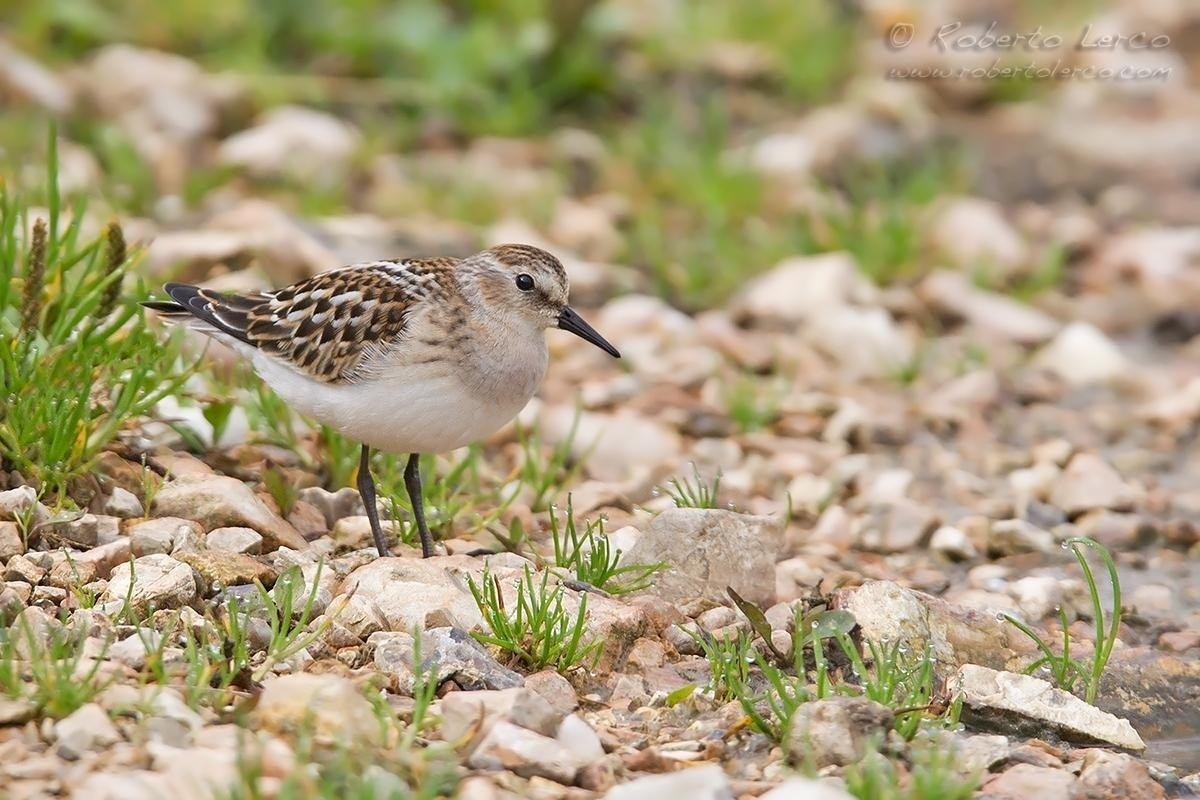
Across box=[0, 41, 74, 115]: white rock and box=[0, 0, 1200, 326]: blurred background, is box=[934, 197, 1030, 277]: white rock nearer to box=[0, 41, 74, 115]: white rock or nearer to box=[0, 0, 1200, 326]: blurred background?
box=[0, 0, 1200, 326]: blurred background

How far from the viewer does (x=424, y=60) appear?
1177cm

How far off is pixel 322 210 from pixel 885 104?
460cm

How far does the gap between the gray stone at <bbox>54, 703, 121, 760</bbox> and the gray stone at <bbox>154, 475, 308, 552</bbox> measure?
1.49 metres

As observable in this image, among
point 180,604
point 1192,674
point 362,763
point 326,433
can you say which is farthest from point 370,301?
point 1192,674

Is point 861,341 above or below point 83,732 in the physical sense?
above

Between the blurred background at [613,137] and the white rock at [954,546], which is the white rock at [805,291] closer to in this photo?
the blurred background at [613,137]

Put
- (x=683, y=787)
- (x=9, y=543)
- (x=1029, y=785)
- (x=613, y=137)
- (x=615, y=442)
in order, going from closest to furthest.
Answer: (x=683, y=787) < (x=1029, y=785) < (x=9, y=543) < (x=615, y=442) < (x=613, y=137)

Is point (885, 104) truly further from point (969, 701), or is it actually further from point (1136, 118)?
point (969, 701)

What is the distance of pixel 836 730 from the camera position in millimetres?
4641

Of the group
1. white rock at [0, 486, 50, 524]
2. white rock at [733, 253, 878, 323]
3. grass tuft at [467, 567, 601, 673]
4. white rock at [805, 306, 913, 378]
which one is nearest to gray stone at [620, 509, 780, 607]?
grass tuft at [467, 567, 601, 673]

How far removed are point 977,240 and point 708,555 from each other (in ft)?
17.6

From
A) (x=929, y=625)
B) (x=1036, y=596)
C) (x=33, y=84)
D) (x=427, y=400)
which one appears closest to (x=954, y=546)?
(x=1036, y=596)

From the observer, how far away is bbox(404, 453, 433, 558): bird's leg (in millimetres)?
6156

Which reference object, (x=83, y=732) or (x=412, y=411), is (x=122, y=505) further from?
(x=83, y=732)
